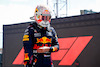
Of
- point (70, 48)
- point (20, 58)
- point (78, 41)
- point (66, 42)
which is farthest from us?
point (20, 58)

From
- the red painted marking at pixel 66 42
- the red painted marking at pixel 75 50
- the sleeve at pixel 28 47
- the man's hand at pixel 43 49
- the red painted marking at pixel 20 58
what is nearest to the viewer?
the man's hand at pixel 43 49

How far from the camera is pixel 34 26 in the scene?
11.8 feet

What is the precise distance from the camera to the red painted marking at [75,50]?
921 cm

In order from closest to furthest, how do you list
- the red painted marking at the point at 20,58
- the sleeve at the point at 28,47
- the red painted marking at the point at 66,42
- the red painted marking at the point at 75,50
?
Answer: 1. the sleeve at the point at 28,47
2. the red painted marking at the point at 75,50
3. the red painted marking at the point at 66,42
4. the red painted marking at the point at 20,58

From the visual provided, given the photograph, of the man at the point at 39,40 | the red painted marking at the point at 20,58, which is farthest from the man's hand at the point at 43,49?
the red painted marking at the point at 20,58

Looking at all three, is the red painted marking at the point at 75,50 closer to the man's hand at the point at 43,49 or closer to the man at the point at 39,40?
the man at the point at 39,40

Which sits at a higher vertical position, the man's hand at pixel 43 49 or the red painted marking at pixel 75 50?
the man's hand at pixel 43 49

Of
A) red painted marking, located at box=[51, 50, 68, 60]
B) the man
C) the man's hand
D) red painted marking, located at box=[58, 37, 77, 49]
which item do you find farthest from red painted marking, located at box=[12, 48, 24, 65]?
the man's hand

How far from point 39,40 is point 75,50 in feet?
19.8

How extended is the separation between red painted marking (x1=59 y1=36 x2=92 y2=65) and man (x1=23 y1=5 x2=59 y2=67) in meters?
5.76

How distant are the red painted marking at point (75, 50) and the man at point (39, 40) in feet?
18.9

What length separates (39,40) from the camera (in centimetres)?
353

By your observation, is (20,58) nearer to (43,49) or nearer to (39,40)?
(39,40)

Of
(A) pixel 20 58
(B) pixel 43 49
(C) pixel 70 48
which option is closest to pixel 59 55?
(C) pixel 70 48
